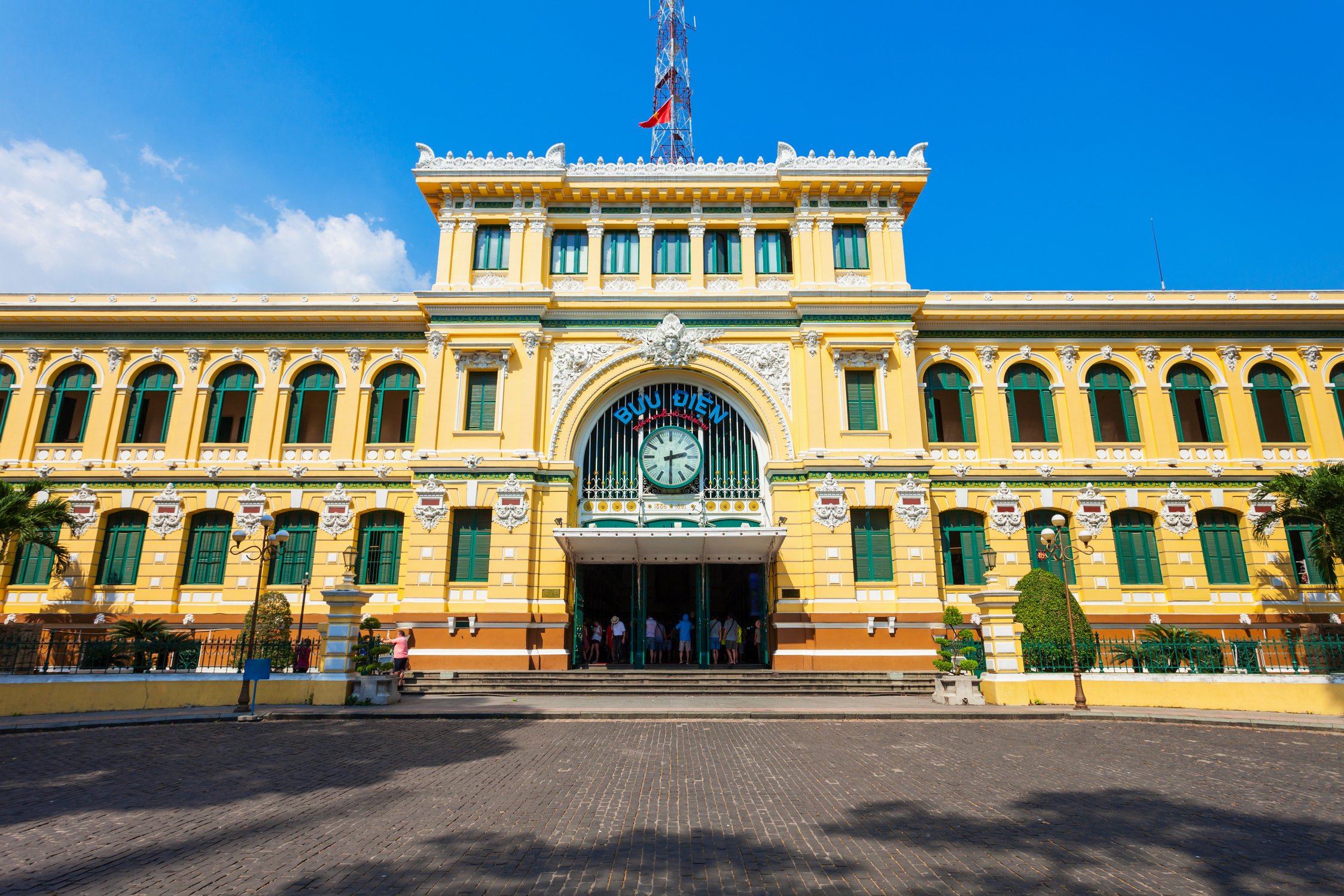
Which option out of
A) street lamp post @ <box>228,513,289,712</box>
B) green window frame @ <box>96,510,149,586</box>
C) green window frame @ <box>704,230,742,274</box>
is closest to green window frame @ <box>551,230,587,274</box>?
green window frame @ <box>704,230,742,274</box>

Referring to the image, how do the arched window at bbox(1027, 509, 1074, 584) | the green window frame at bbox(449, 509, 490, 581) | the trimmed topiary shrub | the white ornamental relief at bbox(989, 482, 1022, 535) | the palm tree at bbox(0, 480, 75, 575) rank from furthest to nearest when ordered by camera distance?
the white ornamental relief at bbox(989, 482, 1022, 535), the arched window at bbox(1027, 509, 1074, 584), the green window frame at bbox(449, 509, 490, 581), the palm tree at bbox(0, 480, 75, 575), the trimmed topiary shrub

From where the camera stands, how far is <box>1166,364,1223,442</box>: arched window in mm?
26531

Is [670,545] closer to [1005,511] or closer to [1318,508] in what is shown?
[1005,511]

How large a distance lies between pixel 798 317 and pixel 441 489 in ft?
43.9

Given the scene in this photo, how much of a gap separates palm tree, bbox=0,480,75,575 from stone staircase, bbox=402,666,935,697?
11.8 m

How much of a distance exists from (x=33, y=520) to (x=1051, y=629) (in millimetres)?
28242

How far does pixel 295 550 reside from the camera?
83.5 feet

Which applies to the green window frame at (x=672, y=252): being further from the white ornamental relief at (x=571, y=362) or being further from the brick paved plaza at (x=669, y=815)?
the brick paved plaza at (x=669, y=815)

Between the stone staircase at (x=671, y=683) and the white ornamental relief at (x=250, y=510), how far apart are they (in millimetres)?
8713

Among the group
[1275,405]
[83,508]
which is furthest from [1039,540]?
[83,508]

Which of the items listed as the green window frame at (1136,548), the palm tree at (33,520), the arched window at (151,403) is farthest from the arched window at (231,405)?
the green window frame at (1136,548)

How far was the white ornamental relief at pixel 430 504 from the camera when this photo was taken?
24.0m

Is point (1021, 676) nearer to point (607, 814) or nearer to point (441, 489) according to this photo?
→ point (607, 814)

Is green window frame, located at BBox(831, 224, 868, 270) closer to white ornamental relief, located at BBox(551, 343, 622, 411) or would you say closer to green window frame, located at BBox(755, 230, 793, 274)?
green window frame, located at BBox(755, 230, 793, 274)
